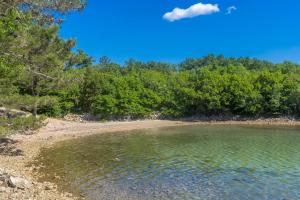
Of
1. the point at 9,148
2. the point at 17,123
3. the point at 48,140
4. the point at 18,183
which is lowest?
the point at 18,183

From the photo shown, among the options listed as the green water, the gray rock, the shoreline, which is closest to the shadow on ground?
the shoreline

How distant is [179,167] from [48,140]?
55.6 ft

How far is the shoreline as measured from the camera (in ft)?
52.0

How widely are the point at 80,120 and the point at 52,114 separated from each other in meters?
4.14

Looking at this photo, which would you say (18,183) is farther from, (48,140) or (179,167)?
(48,140)

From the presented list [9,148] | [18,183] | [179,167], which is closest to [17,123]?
[18,183]

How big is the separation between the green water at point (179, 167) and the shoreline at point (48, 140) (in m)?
1.12

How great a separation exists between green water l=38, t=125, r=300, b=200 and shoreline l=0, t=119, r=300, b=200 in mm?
1122

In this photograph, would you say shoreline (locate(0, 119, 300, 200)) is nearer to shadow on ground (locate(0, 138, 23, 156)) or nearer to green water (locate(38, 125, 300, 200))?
shadow on ground (locate(0, 138, 23, 156))

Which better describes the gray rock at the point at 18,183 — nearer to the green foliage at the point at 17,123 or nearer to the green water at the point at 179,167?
the green water at the point at 179,167

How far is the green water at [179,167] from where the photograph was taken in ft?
58.0

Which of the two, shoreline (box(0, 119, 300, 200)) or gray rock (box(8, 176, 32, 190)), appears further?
gray rock (box(8, 176, 32, 190))

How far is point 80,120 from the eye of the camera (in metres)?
57.2

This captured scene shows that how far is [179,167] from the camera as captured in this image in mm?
23531
